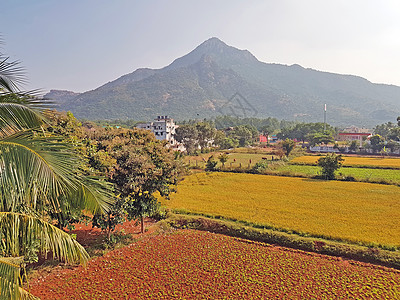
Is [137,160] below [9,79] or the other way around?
below

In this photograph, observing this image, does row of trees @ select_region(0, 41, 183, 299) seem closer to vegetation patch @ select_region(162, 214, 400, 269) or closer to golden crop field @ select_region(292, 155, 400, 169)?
vegetation patch @ select_region(162, 214, 400, 269)

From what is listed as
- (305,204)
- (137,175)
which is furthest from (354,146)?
(137,175)

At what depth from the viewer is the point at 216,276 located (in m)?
10.1

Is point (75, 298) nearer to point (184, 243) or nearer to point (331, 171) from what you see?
point (184, 243)

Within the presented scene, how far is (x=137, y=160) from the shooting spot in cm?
1223

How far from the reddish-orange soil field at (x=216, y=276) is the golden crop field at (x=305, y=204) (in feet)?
9.67

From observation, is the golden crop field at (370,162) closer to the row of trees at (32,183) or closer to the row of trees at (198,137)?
the row of trees at (198,137)

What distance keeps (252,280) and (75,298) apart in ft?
21.0

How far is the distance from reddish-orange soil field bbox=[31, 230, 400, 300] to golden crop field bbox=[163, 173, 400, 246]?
2947mm

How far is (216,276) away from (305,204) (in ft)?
37.6

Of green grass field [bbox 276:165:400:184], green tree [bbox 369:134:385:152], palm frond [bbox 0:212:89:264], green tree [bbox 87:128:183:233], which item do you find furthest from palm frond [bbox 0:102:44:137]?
green tree [bbox 369:134:385:152]

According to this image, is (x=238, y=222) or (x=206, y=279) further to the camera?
(x=238, y=222)

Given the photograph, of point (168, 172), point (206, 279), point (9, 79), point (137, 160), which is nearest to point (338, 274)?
point (206, 279)

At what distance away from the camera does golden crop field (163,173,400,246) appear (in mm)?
14289
